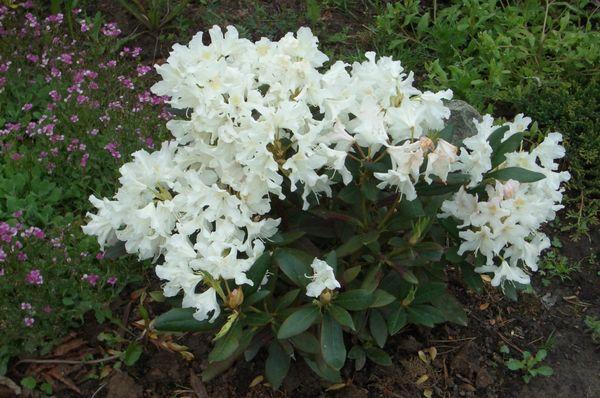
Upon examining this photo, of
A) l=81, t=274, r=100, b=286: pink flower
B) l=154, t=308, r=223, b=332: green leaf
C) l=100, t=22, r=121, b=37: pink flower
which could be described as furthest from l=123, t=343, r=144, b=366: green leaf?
l=100, t=22, r=121, b=37: pink flower

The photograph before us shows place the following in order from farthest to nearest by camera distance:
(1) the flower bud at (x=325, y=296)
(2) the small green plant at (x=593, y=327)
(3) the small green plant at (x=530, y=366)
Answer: (2) the small green plant at (x=593, y=327), (3) the small green plant at (x=530, y=366), (1) the flower bud at (x=325, y=296)

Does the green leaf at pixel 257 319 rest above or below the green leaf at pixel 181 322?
below

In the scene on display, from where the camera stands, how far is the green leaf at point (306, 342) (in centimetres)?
244

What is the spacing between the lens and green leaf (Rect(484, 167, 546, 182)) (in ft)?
7.55

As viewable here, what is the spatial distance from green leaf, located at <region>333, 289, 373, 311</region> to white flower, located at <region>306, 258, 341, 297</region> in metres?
0.14

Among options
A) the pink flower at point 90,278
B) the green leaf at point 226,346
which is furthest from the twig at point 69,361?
the green leaf at point 226,346

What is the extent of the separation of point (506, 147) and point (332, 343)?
840mm

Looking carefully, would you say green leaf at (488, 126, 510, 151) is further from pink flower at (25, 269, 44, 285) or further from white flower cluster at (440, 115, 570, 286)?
pink flower at (25, 269, 44, 285)

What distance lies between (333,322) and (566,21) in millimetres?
2662

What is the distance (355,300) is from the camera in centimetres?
237

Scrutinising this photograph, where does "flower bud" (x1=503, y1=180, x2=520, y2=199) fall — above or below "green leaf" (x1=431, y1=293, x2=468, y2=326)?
above

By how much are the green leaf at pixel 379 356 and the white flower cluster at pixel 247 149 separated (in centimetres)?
63

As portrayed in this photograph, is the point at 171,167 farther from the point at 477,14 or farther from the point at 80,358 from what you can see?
the point at 477,14

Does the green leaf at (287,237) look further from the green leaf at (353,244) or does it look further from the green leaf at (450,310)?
the green leaf at (450,310)
